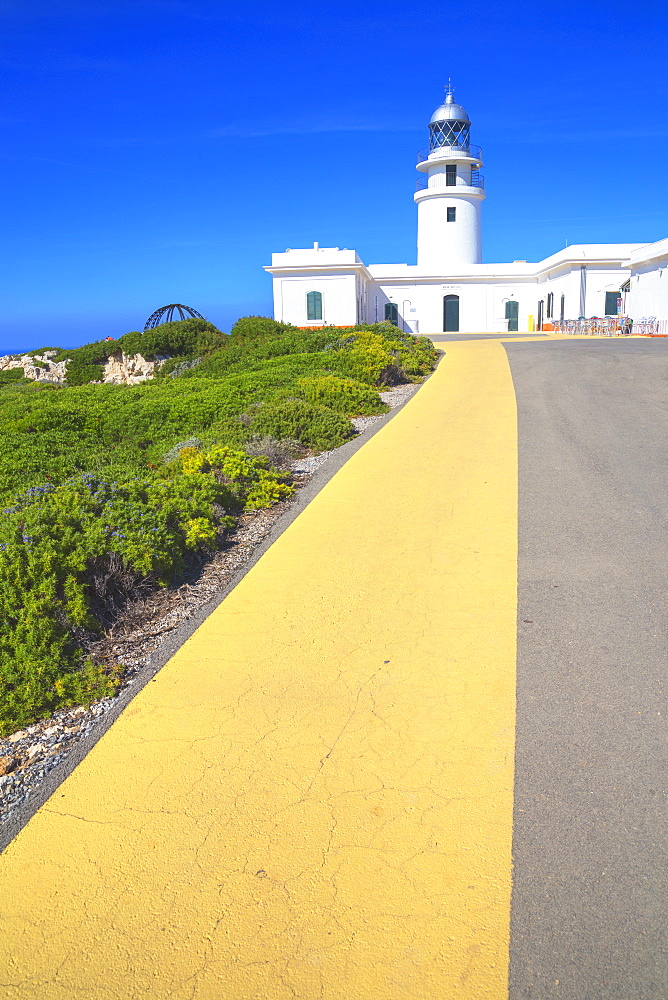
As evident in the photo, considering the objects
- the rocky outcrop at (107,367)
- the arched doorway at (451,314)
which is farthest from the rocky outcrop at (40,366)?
the arched doorway at (451,314)

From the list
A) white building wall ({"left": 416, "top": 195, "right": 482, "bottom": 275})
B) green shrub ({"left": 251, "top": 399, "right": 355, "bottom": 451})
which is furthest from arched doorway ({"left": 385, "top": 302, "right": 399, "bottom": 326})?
green shrub ({"left": 251, "top": 399, "right": 355, "bottom": 451})

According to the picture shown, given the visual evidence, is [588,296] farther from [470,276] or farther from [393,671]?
[393,671]

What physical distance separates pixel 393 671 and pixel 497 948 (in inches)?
68.4

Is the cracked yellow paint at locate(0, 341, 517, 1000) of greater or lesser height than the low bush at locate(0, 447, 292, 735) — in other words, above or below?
below

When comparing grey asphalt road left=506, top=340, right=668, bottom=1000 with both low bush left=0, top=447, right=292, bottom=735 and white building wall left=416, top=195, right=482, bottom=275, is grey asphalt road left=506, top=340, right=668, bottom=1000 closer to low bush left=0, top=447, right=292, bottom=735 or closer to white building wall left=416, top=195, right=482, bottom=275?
low bush left=0, top=447, right=292, bottom=735

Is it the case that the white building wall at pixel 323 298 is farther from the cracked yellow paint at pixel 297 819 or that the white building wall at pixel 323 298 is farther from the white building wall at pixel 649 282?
the cracked yellow paint at pixel 297 819

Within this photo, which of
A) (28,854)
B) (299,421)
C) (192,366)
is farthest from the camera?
(192,366)

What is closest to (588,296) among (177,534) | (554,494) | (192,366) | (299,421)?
(192,366)

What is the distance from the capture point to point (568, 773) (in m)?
3.09

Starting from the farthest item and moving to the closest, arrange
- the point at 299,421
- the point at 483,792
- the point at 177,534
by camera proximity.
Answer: the point at 299,421 → the point at 177,534 → the point at 483,792

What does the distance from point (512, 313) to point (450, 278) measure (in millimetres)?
4183

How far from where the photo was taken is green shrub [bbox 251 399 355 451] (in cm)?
1019

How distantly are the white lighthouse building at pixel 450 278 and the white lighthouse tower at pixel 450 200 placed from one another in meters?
0.06

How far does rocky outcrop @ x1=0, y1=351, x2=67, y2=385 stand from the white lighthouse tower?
2329 cm
